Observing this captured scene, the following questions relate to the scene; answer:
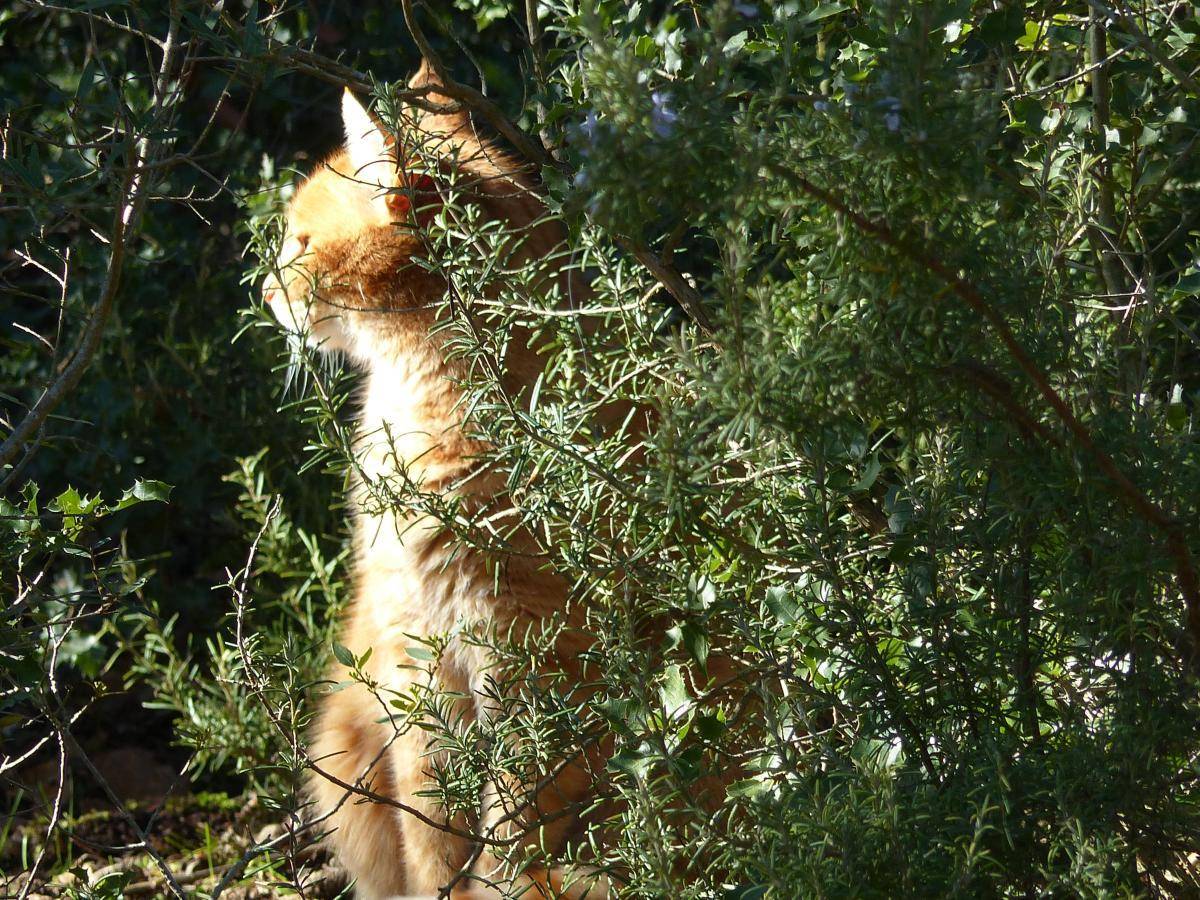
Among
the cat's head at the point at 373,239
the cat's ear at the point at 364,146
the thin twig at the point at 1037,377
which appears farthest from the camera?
the cat's head at the point at 373,239

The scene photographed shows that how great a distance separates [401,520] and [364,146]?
75 cm

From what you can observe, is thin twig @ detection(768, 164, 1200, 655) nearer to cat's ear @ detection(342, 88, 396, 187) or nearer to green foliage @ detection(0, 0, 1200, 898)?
green foliage @ detection(0, 0, 1200, 898)

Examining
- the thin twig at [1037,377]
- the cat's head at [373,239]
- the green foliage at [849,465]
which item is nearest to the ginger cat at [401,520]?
the cat's head at [373,239]

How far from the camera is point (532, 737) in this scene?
1406 mm

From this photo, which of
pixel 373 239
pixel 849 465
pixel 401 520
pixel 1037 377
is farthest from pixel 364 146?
pixel 1037 377

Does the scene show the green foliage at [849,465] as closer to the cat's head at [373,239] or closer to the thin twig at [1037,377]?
the thin twig at [1037,377]

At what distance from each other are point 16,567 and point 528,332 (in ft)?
3.09

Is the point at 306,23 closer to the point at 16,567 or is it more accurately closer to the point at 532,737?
the point at 16,567

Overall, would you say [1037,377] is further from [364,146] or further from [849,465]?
[364,146]

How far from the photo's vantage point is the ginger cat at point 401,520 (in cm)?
215

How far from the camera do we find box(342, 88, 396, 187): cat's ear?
6.87 ft

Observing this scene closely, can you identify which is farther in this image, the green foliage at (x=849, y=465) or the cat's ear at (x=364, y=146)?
the cat's ear at (x=364, y=146)

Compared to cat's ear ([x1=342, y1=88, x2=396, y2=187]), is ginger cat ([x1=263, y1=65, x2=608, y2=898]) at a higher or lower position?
lower

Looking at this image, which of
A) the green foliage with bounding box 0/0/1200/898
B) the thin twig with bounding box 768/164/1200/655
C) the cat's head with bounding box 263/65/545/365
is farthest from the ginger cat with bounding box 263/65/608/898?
the thin twig with bounding box 768/164/1200/655
